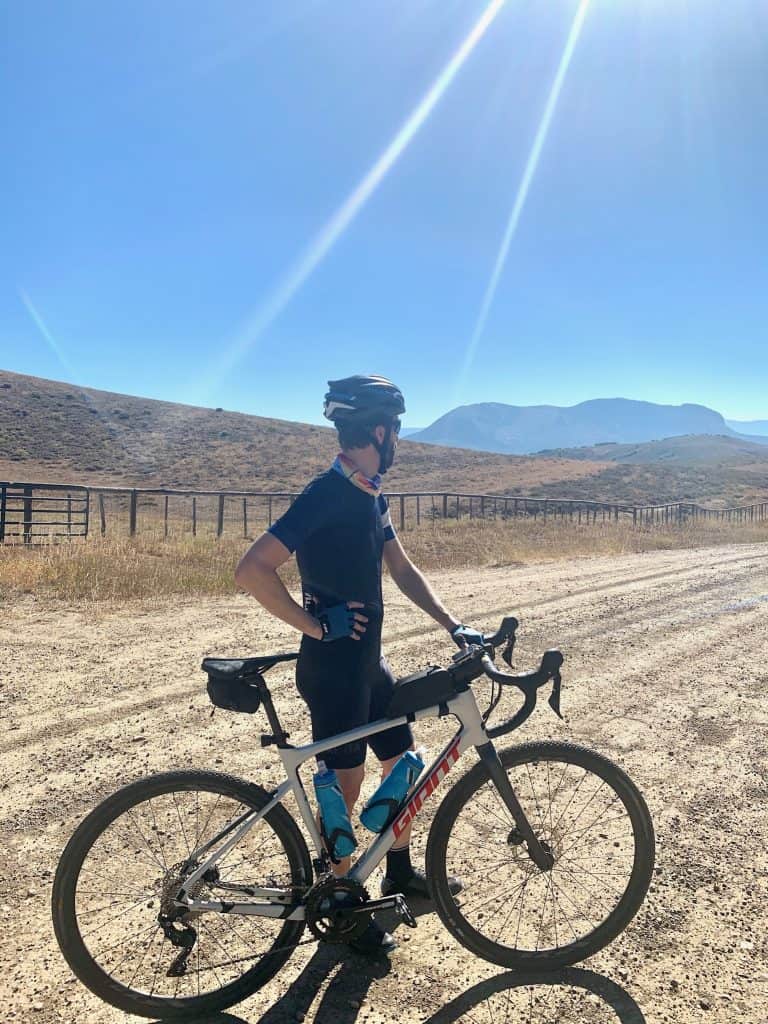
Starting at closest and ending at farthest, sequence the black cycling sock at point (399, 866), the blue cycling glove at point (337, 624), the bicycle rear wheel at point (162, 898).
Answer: the bicycle rear wheel at point (162, 898)
the blue cycling glove at point (337, 624)
the black cycling sock at point (399, 866)

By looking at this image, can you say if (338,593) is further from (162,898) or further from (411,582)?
(162,898)

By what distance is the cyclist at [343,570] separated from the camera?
2227mm

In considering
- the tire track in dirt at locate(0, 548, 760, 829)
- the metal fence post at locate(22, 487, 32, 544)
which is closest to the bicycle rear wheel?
the tire track in dirt at locate(0, 548, 760, 829)

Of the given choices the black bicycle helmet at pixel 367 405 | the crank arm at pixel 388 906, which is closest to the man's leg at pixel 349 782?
the crank arm at pixel 388 906

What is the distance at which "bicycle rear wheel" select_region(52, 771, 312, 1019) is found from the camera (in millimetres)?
2104

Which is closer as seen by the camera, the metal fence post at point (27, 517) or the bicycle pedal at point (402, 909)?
the bicycle pedal at point (402, 909)

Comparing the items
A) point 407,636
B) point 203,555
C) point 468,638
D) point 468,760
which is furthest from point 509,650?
point 203,555

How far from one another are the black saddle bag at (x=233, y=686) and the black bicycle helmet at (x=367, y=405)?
0.92 m

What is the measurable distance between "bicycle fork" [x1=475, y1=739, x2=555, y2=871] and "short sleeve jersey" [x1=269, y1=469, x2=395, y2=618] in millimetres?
655

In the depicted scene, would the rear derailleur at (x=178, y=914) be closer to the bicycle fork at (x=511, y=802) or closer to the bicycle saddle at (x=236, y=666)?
the bicycle saddle at (x=236, y=666)

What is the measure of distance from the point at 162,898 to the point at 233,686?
2.47 ft

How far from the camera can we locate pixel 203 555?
12148 millimetres

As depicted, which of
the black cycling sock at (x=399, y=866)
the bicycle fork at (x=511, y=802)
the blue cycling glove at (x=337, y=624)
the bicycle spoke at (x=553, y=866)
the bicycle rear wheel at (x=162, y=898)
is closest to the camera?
the bicycle rear wheel at (x=162, y=898)

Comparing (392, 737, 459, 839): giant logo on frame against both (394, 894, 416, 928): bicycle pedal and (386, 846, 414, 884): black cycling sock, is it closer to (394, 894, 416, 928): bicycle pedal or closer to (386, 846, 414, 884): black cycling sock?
(394, 894, 416, 928): bicycle pedal
